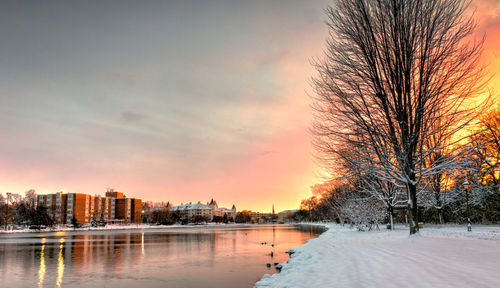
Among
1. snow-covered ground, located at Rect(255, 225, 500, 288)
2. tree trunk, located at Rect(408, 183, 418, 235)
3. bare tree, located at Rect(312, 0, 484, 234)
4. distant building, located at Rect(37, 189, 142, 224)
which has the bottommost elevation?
distant building, located at Rect(37, 189, 142, 224)

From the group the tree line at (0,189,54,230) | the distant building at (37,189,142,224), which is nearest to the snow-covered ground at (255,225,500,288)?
the tree line at (0,189,54,230)

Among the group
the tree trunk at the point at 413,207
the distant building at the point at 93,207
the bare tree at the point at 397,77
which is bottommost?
the distant building at the point at 93,207

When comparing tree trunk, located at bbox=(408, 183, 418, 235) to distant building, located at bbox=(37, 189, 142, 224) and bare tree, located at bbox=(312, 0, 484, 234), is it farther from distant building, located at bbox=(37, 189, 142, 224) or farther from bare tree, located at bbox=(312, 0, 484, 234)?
distant building, located at bbox=(37, 189, 142, 224)

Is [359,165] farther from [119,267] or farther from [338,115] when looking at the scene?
[119,267]

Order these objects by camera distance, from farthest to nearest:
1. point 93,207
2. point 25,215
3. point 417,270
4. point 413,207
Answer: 1. point 93,207
2. point 25,215
3. point 413,207
4. point 417,270

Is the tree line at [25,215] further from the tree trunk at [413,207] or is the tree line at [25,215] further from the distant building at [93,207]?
the tree trunk at [413,207]

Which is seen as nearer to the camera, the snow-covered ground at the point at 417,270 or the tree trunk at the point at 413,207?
the snow-covered ground at the point at 417,270

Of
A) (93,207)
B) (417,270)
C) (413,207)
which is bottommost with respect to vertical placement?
(93,207)

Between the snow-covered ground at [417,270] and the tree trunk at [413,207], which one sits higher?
the tree trunk at [413,207]

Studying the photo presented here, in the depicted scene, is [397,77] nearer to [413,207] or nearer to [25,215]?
[413,207]

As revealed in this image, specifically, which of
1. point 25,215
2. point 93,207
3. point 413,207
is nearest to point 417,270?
point 413,207

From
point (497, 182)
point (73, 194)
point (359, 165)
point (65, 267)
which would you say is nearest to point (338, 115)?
point (359, 165)

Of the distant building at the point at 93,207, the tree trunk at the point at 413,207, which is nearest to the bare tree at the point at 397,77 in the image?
the tree trunk at the point at 413,207

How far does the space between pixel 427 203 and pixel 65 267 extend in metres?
40.7
